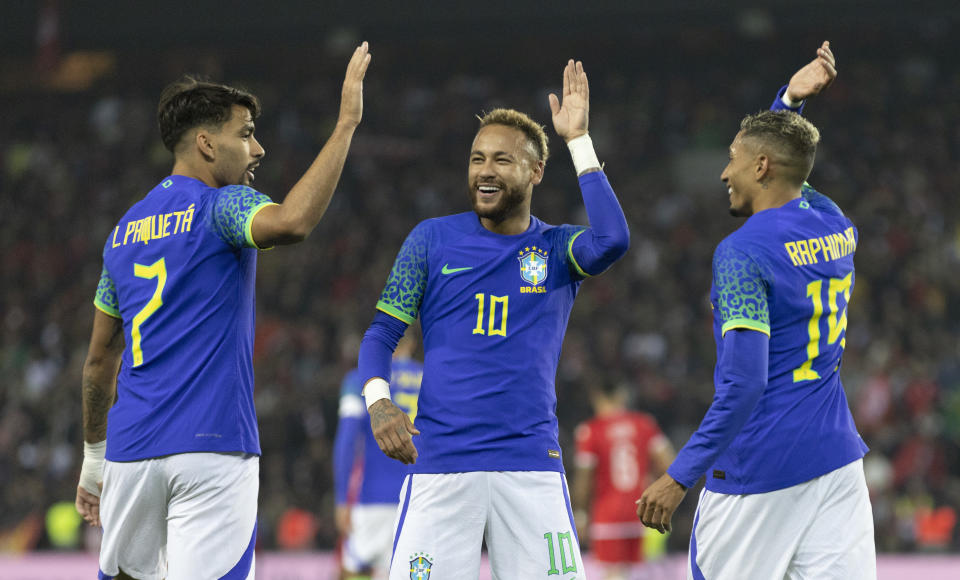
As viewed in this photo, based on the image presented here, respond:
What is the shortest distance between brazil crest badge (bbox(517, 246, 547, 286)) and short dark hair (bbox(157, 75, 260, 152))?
1.21 metres

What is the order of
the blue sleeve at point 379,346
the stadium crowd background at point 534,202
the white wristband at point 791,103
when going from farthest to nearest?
the stadium crowd background at point 534,202
the white wristband at point 791,103
the blue sleeve at point 379,346

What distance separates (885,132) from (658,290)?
589 centimetres

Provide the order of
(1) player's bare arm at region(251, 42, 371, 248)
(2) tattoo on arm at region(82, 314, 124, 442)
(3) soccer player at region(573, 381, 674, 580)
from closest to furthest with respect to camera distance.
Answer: (1) player's bare arm at region(251, 42, 371, 248)
(2) tattoo on arm at region(82, 314, 124, 442)
(3) soccer player at region(573, 381, 674, 580)

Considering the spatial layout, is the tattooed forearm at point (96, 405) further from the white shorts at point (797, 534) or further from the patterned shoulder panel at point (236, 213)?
the white shorts at point (797, 534)

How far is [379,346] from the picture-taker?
408cm

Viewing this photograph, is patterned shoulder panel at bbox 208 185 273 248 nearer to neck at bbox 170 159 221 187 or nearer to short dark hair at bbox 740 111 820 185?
neck at bbox 170 159 221 187

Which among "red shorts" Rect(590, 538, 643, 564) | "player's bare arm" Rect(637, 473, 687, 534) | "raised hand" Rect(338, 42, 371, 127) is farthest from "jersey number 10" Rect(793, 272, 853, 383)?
"red shorts" Rect(590, 538, 643, 564)

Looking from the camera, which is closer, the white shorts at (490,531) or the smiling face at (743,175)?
the white shorts at (490,531)

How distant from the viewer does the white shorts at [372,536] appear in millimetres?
7551

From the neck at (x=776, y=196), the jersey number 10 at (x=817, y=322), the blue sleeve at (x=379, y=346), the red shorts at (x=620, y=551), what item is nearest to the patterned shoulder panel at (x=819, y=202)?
the neck at (x=776, y=196)

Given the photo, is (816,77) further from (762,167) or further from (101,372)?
(101,372)

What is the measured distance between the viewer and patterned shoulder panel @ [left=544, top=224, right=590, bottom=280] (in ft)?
13.7

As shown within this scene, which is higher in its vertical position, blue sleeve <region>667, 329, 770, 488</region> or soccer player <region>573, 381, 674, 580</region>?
blue sleeve <region>667, 329, 770, 488</region>

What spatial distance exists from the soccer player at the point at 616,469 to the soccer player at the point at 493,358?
16.5 ft
